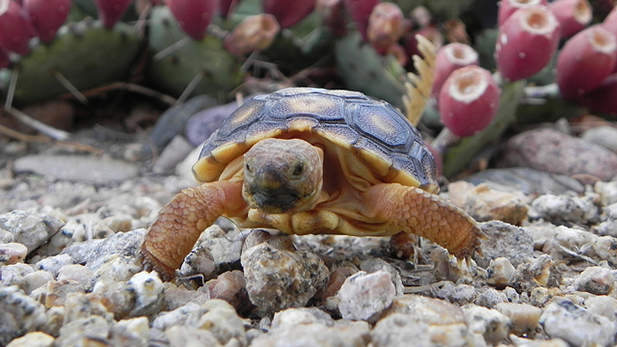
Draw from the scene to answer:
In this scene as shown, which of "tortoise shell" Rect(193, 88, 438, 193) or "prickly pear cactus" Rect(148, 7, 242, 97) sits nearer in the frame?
"tortoise shell" Rect(193, 88, 438, 193)

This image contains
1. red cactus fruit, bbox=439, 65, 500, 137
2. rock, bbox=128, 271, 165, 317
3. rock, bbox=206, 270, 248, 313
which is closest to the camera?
rock, bbox=128, 271, 165, 317

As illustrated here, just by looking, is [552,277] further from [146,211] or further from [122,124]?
[122,124]

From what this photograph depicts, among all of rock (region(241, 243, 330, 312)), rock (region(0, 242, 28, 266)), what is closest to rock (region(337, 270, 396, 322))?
rock (region(241, 243, 330, 312))

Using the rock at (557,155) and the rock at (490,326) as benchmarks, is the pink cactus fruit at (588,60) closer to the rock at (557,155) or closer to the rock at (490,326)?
the rock at (557,155)

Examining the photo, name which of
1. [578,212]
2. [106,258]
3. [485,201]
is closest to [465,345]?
[106,258]

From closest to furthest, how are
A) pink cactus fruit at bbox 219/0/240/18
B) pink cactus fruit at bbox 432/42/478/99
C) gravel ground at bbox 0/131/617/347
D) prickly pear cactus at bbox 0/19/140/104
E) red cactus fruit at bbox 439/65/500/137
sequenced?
gravel ground at bbox 0/131/617/347 < red cactus fruit at bbox 439/65/500/137 < pink cactus fruit at bbox 432/42/478/99 < prickly pear cactus at bbox 0/19/140/104 < pink cactus fruit at bbox 219/0/240/18

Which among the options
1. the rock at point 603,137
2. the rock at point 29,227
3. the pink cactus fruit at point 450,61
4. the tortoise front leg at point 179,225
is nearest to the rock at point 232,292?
the tortoise front leg at point 179,225

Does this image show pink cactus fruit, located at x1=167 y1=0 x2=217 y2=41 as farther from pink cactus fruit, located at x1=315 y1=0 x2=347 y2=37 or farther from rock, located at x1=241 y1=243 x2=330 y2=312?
rock, located at x1=241 y1=243 x2=330 y2=312
